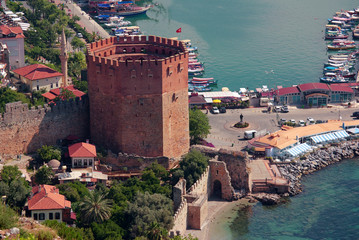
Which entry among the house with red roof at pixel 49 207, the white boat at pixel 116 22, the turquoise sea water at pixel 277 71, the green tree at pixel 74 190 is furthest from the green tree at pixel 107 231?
the white boat at pixel 116 22

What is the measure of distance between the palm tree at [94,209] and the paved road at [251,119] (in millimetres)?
27104

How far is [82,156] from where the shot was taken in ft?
278

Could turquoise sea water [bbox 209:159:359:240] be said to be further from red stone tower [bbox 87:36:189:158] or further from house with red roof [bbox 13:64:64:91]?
house with red roof [bbox 13:64:64:91]

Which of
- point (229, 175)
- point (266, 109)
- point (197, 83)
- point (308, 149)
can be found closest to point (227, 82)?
point (197, 83)

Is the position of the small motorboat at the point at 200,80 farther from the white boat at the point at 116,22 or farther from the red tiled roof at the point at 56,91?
the white boat at the point at 116,22

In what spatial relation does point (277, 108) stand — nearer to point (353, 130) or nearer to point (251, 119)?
point (251, 119)

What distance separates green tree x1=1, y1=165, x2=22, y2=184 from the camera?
8006cm

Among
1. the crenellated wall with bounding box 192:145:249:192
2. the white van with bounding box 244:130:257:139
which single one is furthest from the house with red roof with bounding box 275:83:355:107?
the crenellated wall with bounding box 192:145:249:192

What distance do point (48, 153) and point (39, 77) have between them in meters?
24.9

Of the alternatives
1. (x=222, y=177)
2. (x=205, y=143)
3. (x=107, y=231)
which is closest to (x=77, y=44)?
(x=205, y=143)

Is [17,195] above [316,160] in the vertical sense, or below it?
above

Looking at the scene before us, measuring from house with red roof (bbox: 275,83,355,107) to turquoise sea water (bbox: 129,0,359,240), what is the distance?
1743 cm

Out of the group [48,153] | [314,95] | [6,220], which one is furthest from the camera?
[314,95]

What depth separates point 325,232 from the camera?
84.2 metres
